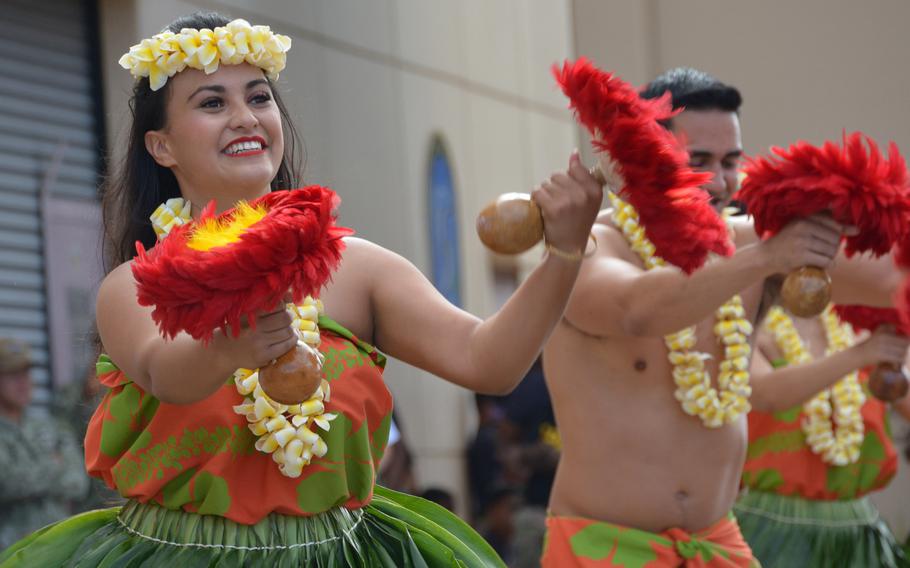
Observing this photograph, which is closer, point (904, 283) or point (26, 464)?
point (904, 283)

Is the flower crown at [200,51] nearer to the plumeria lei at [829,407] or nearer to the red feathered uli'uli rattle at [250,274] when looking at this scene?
the red feathered uli'uli rattle at [250,274]

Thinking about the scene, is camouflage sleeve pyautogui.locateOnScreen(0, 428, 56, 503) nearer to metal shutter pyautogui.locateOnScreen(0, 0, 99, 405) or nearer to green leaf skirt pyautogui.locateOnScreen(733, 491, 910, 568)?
metal shutter pyautogui.locateOnScreen(0, 0, 99, 405)

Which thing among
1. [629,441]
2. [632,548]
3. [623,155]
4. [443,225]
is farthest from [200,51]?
[443,225]

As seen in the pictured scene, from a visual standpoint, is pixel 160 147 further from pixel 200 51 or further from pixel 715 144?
pixel 715 144

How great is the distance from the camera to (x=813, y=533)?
14.7 feet

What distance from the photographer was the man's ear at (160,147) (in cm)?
283

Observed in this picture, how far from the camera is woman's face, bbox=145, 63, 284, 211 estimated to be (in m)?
2.75

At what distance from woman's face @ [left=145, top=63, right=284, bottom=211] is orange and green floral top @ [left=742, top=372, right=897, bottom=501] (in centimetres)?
226

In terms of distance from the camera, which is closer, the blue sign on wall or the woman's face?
the woman's face

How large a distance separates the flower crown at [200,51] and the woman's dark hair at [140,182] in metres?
0.04

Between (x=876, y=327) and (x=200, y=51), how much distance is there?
6.68 ft

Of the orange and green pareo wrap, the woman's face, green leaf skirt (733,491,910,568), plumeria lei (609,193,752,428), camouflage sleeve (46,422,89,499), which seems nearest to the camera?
the woman's face

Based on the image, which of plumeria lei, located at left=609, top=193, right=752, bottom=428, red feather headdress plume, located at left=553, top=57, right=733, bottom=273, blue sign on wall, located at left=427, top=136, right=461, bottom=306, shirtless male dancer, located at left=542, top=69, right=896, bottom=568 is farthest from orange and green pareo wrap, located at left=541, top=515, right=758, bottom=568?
blue sign on wall, located at left=427, top=136, right=461, bottom=306

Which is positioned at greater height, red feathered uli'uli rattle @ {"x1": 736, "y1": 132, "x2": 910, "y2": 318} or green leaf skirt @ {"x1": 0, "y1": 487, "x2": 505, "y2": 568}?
red feathered uli'uli rattle @ {"x1": 736, "y1": 132, "x2": 910, "y2": 318}
